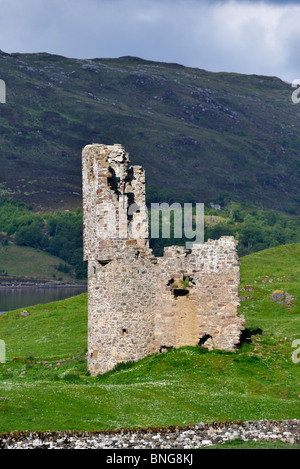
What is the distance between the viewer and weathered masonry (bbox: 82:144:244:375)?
4066 centimetres

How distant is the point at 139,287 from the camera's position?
4141 cm

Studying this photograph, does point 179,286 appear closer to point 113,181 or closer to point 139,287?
point 139,287

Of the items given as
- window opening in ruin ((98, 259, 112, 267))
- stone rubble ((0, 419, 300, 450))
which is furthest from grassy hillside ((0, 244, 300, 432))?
window opening in ruin ((98, 259, 112, 267))

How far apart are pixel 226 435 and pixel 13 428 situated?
7558 mm

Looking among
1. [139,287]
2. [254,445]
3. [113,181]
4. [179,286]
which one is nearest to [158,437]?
[254,445]

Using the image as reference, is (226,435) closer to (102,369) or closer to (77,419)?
(77,419)

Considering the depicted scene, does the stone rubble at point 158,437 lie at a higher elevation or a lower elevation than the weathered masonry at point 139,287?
lower

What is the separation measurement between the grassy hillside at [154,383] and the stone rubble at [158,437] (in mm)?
1375

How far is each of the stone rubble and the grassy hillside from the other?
138 centimetres

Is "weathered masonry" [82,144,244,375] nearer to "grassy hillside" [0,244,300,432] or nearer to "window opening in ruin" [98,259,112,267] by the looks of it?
"window opening in ruin" [98,259,112,267]

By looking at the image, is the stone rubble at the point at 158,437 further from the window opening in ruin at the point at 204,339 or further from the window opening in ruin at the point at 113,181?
the window opening in ruin at the point at 113,181

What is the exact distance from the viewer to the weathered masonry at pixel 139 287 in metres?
40.7

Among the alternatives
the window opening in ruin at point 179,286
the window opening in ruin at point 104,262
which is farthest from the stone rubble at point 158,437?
the window opening in ruin at point 104,262
